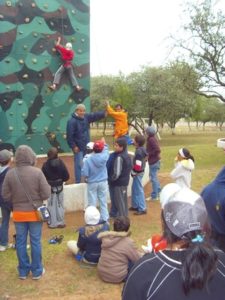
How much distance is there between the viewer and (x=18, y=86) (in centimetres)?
1102

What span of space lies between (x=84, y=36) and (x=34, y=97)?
7.33ft

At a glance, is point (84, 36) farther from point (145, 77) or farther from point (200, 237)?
point (145, 77)

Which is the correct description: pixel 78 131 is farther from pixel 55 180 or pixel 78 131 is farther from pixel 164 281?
pixel 164 281

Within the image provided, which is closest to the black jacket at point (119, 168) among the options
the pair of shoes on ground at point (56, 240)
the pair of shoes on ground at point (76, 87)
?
the pair of shoes on ground at point (56, 240)

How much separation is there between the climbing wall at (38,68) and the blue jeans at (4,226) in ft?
16.9

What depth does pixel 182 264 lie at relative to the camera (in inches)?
71.2

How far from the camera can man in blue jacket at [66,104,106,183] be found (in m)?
8.80

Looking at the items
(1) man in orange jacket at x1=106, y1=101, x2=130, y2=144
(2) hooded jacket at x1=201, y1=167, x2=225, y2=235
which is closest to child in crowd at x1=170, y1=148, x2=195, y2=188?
(1) man in orange jacket at x1=106, y1=101, x2=130, y2=144

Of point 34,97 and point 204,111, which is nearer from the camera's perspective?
point 34,97

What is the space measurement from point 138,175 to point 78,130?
1.61 metres

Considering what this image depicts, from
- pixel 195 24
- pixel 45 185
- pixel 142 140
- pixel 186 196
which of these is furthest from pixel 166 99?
pixel 186 196

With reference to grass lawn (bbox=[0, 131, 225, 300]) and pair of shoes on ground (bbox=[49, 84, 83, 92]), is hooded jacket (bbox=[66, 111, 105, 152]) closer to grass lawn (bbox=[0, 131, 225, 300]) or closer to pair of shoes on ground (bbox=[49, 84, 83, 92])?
grass lawn (bbox=[0, 131, 225, 300])

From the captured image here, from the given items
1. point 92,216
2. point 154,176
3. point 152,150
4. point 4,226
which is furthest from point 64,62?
point 92,216

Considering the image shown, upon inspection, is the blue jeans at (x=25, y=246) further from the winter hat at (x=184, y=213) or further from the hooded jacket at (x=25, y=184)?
the winter hat at (x=184, y=213)
